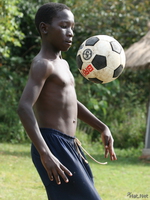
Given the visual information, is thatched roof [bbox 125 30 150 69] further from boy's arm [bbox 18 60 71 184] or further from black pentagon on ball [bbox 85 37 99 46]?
boy's arm [bbox 18 60 71 184]

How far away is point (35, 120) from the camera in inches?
100

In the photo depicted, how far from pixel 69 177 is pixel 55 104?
19.1 inches

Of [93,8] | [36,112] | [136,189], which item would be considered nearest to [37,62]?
[36,112]

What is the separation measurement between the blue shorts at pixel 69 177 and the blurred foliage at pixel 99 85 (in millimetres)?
7467

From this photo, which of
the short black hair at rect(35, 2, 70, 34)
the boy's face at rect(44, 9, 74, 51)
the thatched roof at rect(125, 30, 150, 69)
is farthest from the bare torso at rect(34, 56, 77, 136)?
the thatched roof at rect(125, 30, 150, 69)

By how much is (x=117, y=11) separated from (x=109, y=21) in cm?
37

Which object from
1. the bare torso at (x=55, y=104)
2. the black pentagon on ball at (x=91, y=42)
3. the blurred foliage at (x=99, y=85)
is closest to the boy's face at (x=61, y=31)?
the bare torso at (x=55, y=104)

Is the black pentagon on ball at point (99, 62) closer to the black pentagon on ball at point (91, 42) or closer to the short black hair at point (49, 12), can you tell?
the black pentagon on ball at point (91, 42)

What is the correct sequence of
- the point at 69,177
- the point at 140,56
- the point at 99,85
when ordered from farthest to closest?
1. the point at 99,85
2. the point at 140,56
3. the point at 69,177

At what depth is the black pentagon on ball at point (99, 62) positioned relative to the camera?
3.55m

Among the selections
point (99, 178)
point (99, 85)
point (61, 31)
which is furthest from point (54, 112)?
point (99, 85)

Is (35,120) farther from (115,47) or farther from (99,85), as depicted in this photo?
(99,85)

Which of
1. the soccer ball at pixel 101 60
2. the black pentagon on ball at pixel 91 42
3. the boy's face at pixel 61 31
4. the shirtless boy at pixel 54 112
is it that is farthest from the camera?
the black pentagon on ball at pixel 91 42

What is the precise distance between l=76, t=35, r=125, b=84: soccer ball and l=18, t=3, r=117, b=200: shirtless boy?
0.65 meters
